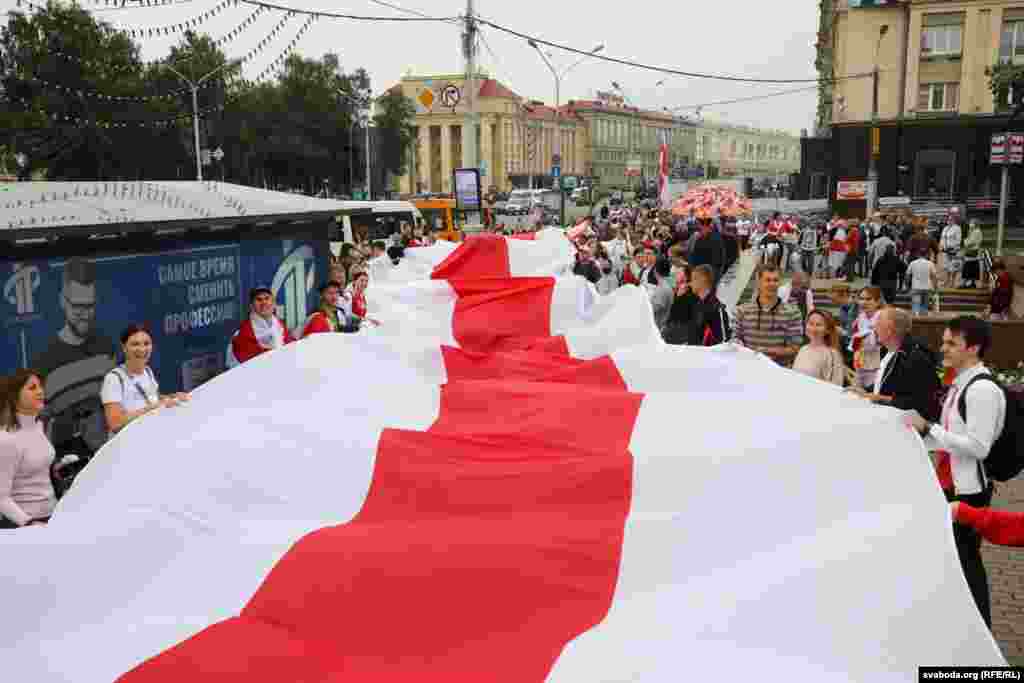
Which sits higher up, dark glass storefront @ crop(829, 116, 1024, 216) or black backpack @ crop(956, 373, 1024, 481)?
dark glass storefront @ crop(829, 116, 1024, 216)

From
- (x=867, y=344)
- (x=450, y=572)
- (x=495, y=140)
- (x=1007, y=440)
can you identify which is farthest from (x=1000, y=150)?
(x=495, y=140)

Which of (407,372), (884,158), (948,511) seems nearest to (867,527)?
(948,511)

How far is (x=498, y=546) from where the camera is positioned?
3.85 meters

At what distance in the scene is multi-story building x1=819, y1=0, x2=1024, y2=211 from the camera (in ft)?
143

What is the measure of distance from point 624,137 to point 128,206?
440 feet

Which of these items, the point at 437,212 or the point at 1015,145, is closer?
the point at 1015,145

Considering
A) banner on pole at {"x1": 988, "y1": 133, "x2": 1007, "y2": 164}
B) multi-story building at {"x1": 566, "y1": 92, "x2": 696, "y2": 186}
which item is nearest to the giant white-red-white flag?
banner on pole at {"x1": 988, "y1": 133, "x2": 1007, "y2": 164}

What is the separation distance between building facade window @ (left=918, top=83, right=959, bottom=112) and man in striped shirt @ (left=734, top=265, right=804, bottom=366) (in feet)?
141

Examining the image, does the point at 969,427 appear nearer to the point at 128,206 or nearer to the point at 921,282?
the point at 128,206

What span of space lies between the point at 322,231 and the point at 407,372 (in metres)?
5.58

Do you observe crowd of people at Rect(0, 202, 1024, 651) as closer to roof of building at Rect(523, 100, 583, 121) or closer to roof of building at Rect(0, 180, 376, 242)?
roof of building at Rect(0, 180, 376, 242)

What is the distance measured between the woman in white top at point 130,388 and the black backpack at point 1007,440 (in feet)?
13.4

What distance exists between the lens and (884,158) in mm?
44906

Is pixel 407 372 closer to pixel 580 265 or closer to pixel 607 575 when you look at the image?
pixel 607 575
